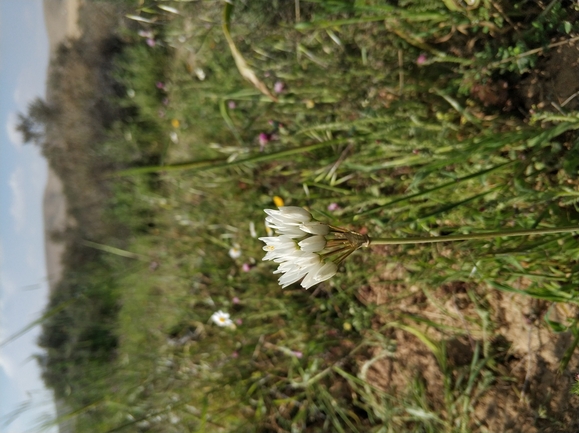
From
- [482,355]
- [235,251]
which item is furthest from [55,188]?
[482,355]

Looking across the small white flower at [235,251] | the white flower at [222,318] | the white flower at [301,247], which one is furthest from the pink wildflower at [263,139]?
the white flower at [301,247]

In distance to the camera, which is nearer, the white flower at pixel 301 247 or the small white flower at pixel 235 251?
the white flower at pixel 301 247

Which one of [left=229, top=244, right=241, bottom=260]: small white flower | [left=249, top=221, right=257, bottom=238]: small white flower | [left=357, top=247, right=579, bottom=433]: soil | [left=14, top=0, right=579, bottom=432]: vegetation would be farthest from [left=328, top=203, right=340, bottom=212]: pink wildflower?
[left=229, top=244, right=241, bottom=260]: small white flower

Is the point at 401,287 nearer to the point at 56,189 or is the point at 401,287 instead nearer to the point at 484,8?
the point at 484,8

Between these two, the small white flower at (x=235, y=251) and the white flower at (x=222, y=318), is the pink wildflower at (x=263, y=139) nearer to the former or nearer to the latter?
the small white flower at (x=235, y=251)

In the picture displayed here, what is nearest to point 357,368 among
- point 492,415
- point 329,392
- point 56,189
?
point 329,392

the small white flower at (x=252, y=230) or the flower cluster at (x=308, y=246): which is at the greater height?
the flower cluster at (x=308, y=246)

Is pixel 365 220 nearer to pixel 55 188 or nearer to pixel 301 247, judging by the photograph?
pixel 301 247
